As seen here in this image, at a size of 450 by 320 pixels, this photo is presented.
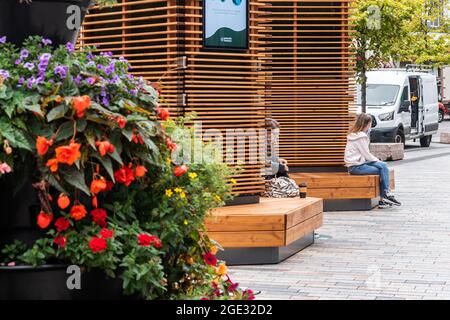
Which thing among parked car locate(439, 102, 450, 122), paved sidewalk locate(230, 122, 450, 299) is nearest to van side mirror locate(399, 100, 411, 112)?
paved sidewalk locate(230, 122, 450, 299)

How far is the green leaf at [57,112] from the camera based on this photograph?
4046mm

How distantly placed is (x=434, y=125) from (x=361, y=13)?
37.0 ft

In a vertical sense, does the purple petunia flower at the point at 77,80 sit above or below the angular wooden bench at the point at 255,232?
above

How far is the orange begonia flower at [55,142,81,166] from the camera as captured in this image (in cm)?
395

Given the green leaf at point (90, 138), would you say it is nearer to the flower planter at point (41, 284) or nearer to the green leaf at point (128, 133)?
the green leaf at point (128, 133)

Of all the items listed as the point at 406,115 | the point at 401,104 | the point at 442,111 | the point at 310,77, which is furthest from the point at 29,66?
the point at 442,111

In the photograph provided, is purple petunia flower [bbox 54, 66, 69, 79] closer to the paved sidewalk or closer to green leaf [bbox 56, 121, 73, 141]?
green leaf [bbox 56, 121, 73, 141]

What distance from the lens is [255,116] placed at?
10781 millimetres

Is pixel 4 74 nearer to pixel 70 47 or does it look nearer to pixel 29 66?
pixel 29 66

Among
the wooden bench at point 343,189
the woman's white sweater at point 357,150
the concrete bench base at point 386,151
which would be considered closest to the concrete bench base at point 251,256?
the wooden bench at point 343,189

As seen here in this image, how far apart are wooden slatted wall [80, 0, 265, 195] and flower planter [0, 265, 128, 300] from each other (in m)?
5.90

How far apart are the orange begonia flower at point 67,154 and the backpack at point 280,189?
7.67 meters

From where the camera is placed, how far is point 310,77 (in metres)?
15.4
